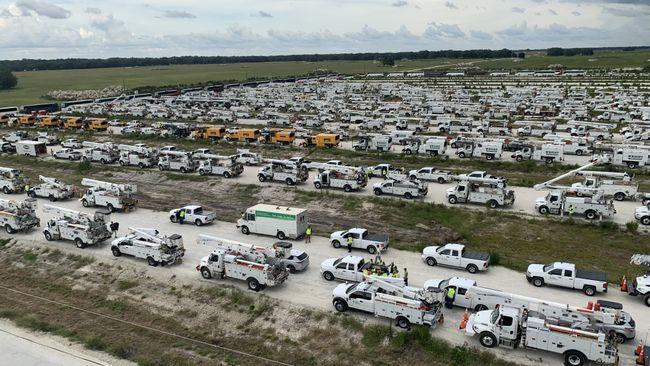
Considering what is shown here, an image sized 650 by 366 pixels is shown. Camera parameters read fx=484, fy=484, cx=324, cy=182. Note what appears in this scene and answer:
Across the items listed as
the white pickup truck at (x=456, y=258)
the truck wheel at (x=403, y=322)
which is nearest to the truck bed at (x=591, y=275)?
the white pickup truck at (x=456, y=258)

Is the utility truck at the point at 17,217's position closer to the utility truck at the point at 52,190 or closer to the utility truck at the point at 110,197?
the utility truck at the point at 110,197

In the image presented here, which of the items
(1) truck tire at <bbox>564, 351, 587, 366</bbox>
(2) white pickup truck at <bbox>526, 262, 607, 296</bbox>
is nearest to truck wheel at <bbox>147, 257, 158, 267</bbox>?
(2) white pickup truck at <bbox>526, 262, 607, 296</bbox>

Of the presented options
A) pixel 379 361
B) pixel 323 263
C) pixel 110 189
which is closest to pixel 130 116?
pixel 110 189

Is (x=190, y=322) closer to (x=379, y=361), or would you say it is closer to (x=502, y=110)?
(x=379, y=361)

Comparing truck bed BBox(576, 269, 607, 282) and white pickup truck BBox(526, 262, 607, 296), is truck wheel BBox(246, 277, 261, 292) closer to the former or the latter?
white pickup truck BBox(526, 262, 607, 296)

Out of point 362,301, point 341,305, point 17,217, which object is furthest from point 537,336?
point 17,217
